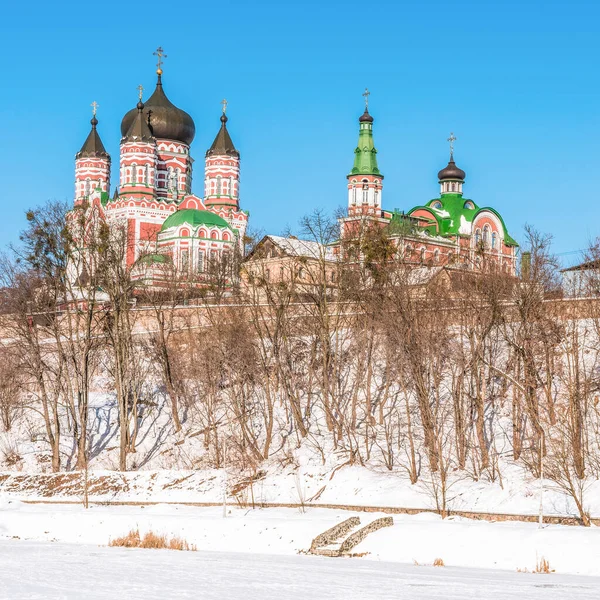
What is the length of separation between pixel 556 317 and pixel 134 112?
50.6 meters

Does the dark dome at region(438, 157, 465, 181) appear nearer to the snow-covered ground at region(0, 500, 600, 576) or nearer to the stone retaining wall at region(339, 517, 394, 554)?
the snow-covered ground at region(0, 500, 600, 576)

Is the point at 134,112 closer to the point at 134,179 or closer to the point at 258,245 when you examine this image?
the point at 134,179

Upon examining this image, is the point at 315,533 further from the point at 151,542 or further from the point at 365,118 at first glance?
the point at 365,118

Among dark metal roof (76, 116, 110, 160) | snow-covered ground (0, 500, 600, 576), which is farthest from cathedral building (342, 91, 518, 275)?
snow-covered ground (0, 500, 600, 576)

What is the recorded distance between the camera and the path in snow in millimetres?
14977

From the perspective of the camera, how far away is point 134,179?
72.0 m

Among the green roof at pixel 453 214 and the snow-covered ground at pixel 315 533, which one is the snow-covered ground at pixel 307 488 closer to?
the snow-covered ground at pixel 315 533

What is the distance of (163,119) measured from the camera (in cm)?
7638

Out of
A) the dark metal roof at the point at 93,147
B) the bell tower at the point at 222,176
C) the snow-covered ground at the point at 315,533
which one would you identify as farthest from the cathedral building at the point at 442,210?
the snow-covered ground at the point at 315,533

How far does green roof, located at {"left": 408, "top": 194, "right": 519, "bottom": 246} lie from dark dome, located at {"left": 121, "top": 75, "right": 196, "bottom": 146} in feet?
59.2

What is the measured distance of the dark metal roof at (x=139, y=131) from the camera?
238 feet

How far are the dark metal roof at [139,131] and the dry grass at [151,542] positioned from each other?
52.6 metres

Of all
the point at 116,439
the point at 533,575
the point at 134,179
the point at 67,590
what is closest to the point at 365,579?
the point at 533,575

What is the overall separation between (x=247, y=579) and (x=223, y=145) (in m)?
64.2
